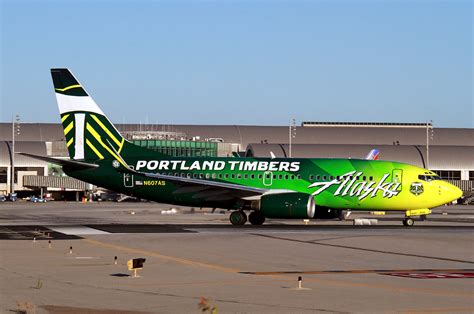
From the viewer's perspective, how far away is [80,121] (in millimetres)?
58719

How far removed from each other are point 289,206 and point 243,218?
13.7 feet

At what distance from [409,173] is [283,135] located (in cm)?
10353

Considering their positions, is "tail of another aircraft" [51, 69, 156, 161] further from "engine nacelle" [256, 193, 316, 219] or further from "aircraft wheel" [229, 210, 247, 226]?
"engine nacelle" [256, 193, 316, 219]

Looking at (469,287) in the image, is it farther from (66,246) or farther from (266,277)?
(66,246)

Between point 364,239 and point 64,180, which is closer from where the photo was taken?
point 364,239

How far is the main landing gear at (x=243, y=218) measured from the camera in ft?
186

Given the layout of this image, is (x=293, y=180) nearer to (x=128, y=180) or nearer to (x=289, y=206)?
(x=289, y=206)

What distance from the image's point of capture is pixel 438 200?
56469 millimetres

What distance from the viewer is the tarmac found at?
2222 cm

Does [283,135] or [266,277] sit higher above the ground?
[283,135]

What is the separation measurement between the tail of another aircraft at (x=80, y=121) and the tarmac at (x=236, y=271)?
33.0ft

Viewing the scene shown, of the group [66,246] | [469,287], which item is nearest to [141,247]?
[66,246]

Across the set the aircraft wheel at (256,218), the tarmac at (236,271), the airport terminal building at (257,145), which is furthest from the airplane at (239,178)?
the airport terminal building at (257,145)

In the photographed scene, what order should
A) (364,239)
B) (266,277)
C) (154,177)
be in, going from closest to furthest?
(266,277)
(364,239)
(154,177)
